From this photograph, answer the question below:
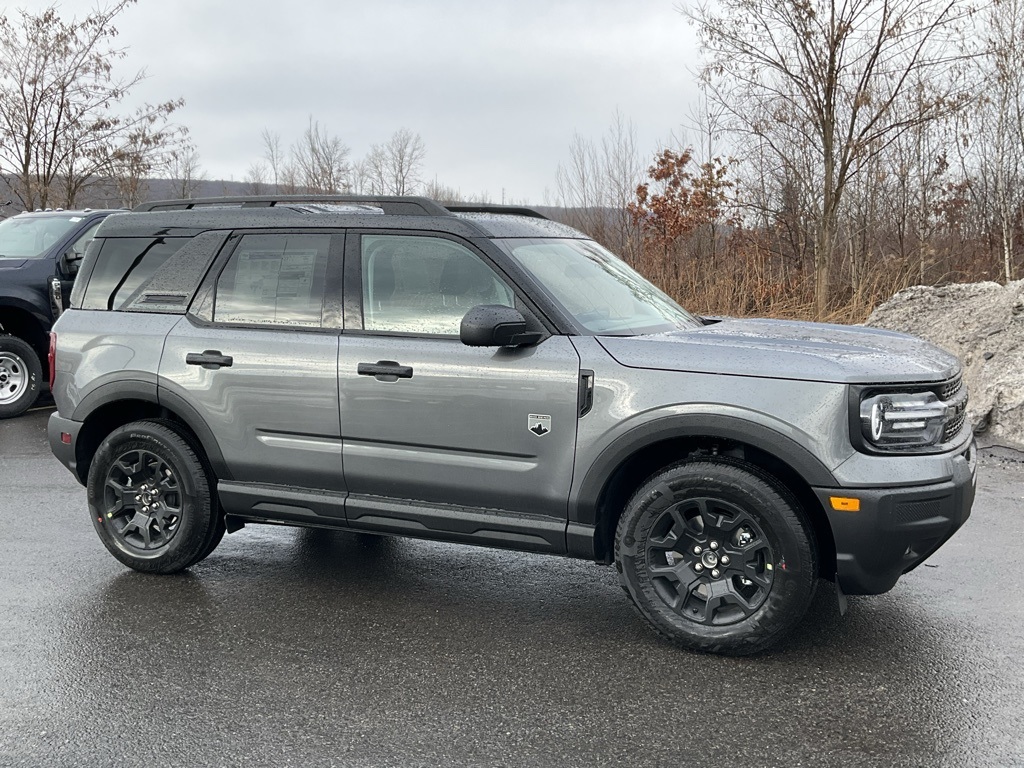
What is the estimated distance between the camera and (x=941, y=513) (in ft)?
12.6

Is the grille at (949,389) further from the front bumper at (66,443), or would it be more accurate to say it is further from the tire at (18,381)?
the tire at (18,381)

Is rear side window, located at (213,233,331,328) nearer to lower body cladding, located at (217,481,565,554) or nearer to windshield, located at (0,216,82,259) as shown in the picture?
lower body cladding, located at (217,481,565,554)

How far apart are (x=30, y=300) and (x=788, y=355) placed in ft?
29.7

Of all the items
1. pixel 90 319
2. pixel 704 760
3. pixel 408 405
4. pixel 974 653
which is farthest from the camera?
pixel 90 319

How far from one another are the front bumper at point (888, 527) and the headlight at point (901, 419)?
0.17 meters

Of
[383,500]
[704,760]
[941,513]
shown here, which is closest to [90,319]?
[383,500]

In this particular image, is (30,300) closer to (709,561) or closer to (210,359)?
(210,359)

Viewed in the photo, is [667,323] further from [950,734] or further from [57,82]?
[57,82]

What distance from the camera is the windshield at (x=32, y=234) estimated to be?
10.9 metres

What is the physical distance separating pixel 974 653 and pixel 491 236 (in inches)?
108

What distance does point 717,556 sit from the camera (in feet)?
13.5

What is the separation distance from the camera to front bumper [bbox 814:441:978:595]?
378 cm

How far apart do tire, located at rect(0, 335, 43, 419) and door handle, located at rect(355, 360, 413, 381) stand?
755 cm

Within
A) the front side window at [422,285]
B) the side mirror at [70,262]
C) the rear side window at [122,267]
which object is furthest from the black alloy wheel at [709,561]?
the side mirror at [70,262]
